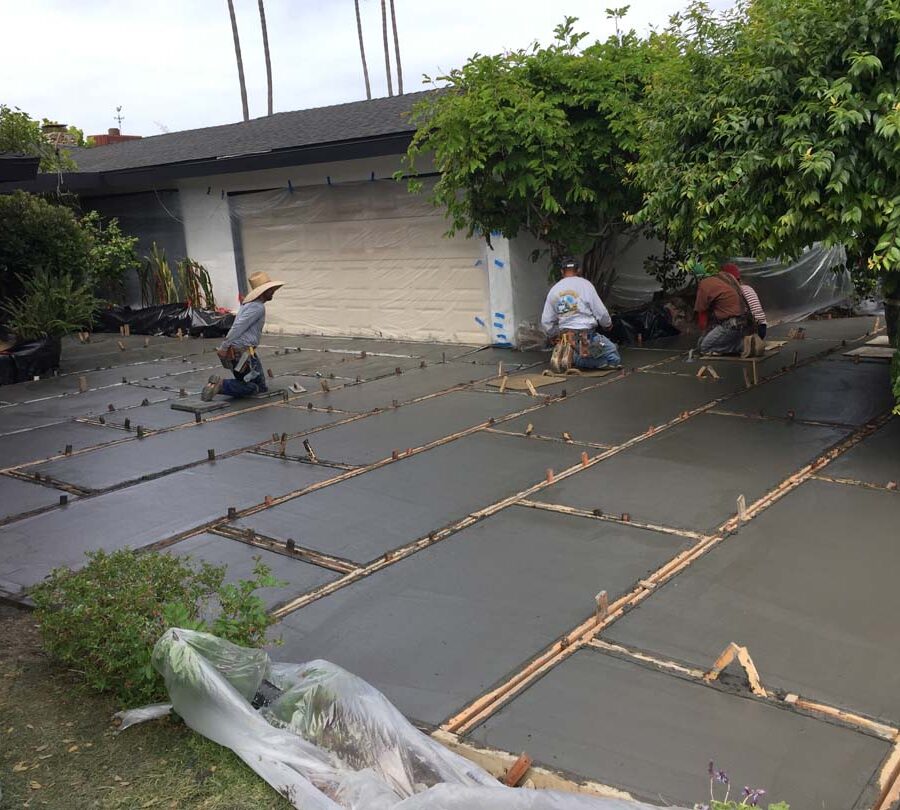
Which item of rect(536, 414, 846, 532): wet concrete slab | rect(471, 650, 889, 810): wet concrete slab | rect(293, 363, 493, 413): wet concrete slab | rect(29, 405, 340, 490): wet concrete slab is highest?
rect(293, 363, 493, 413): wet concrete slab

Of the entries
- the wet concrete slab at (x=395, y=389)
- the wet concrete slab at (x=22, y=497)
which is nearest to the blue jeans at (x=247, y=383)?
the wet concrete slab at (x=395, y=389)

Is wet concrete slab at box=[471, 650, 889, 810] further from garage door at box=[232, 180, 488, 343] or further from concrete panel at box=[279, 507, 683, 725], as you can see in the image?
garage door at box=[232, 180, 488, 343]

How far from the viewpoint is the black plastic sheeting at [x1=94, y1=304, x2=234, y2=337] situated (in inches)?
599

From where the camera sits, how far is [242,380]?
9820 millimetres

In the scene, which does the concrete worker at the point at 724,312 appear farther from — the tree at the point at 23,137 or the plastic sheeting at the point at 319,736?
the tree at the point at 23,137

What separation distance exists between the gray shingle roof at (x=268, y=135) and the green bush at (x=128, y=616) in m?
9.80

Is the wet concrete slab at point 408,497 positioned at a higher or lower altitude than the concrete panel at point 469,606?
higher

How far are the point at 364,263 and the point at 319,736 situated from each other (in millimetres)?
11504

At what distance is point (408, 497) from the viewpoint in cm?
630

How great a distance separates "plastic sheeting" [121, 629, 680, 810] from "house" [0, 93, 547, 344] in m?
9.34

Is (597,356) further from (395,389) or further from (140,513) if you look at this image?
(140,513)

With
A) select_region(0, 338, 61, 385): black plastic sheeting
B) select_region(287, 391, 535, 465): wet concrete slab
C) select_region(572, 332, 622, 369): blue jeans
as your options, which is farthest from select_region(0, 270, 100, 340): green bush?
select_region(572, 332, 622, 369): blue jeans

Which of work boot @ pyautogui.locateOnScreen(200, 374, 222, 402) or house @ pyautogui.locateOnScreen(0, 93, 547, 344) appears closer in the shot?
work boot @ pyautogui.locateOnScreen(200, 374, 222, 402)

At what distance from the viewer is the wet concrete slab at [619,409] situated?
305 inches
